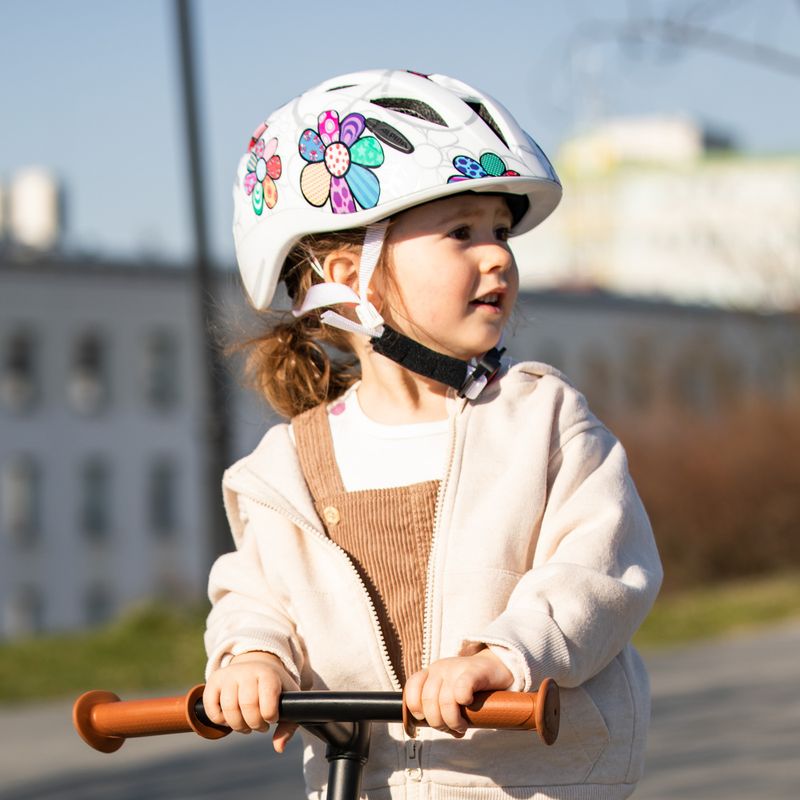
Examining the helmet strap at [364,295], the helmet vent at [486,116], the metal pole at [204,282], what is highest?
the helmet vent at [486,116]

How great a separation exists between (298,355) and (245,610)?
0.63 meters

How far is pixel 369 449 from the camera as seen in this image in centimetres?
329

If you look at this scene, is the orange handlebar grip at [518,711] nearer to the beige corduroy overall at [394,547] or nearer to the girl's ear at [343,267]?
the beige corduroy overall at [394,547]

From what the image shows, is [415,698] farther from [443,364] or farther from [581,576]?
[443,364]

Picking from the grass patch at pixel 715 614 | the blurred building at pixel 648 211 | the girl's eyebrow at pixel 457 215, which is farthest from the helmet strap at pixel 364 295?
the blurred building at pixel 648 211

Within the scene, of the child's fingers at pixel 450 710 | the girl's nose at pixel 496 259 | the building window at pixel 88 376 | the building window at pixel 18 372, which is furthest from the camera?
the building window at pixel 88 376

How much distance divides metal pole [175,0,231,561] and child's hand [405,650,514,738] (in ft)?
33.4

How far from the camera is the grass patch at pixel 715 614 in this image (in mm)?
16422

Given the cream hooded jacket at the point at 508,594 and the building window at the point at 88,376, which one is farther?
the building window at the point at 88,376

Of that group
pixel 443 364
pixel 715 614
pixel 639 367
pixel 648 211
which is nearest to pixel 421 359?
pixel 443 364

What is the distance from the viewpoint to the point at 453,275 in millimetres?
3230

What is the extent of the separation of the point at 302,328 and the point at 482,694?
1186 mm

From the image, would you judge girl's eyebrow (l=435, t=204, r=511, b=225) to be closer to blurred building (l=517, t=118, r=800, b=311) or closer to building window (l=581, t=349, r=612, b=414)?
building window (l=581, t=349, r=612, b=414)

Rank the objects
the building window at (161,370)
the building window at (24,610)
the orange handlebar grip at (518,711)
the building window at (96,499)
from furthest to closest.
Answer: the building window at (161,370) < the building window at (96,499) < the building window at (24,610) < the orange handlebar grip at (518,711)
